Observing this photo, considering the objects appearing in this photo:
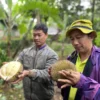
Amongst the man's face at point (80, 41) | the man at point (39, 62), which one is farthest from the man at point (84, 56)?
the man at point (39, 62)

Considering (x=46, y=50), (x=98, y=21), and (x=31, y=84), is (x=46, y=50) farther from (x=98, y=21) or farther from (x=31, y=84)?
(x=98, y=21)

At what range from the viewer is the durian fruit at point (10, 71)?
2465mm

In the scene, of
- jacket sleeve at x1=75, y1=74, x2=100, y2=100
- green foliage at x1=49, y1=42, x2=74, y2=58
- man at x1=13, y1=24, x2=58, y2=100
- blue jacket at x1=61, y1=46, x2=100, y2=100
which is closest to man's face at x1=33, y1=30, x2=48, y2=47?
man at x1=13, y1=24, x2=58, y2=100

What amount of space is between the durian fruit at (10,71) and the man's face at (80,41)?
2.58ft

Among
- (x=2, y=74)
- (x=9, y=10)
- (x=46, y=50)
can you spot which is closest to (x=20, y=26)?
(x=9, y=10)

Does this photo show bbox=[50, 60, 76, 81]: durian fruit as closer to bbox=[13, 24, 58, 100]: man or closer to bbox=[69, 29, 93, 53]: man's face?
bbox=[69, 29, 93, 53]: man's face

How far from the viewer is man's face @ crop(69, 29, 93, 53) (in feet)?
6.46

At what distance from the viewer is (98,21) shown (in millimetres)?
12922

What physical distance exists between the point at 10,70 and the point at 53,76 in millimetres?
657

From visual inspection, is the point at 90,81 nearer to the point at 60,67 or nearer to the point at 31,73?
the point at 60,67

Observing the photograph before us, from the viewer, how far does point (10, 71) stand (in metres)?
2.52

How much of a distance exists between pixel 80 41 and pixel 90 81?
380 mm

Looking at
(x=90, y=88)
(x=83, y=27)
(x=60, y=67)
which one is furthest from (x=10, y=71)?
(x=90, y=88)

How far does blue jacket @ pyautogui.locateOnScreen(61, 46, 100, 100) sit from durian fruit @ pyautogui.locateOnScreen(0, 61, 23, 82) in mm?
573
